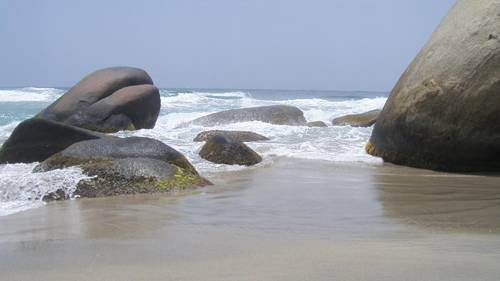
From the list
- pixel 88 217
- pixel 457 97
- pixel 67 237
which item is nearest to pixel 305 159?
pixel 457 97

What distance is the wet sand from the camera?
2768mm

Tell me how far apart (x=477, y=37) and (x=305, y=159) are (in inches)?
105

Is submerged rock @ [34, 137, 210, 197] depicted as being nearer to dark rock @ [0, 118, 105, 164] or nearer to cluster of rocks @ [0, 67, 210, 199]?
cluster of rocks @ [0, 67, 210, 199]

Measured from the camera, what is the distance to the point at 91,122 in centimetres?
1296

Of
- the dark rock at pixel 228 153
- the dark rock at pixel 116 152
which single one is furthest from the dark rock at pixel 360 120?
the dark rock at pixel 116 152

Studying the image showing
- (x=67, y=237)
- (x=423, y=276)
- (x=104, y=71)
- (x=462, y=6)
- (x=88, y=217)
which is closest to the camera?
(x=423, y=276)

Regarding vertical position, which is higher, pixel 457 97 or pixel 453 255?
pixel 457 97

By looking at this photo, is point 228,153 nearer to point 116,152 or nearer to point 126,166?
point 116,152

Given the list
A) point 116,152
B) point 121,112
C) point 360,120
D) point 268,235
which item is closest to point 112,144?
point 116,152

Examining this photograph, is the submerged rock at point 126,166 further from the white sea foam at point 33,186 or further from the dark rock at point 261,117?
the dark rock at point 261,117

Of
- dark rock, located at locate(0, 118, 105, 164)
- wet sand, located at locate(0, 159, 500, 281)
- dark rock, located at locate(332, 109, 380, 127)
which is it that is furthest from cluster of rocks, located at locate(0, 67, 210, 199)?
dark rock, located at locate(332, 109, 380, 127)

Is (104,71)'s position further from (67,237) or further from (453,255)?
(453,255)

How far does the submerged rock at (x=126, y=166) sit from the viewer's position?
5379 millimetres

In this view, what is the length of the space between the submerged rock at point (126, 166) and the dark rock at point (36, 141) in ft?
4.96
